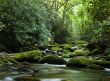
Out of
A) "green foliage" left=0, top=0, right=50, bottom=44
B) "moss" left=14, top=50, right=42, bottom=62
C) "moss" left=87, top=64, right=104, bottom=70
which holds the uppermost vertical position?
"green foliage" left=0, top=0, right=50, bottom=44

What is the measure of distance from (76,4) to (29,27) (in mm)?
22696

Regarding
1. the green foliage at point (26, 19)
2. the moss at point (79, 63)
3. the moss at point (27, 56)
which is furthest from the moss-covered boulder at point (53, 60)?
the green foliage at point (26, 19)

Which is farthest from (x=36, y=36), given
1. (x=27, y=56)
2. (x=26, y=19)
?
(x=27, y=56)

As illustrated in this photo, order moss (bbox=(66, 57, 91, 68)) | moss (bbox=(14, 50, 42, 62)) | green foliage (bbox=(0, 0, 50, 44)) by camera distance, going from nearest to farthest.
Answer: moss (bbox=(66, 57, 91, 68)), moss (bbox=(14, 50, 42, 62)), green foliage (bbox=(0, 0, 50, 44))

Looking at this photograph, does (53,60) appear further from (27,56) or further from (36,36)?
(36,36)

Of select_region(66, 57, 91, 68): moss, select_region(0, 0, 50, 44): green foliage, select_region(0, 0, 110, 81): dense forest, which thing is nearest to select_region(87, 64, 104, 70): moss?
select_region(0, 0, 110, 81): dense forest

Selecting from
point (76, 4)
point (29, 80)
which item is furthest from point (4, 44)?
point (76, 4)

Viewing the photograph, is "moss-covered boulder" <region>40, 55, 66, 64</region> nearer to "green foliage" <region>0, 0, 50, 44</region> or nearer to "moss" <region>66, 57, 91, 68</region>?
"moss" <region>66, 57, 91, 68</region>

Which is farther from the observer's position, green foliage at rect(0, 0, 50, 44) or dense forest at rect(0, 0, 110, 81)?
green foliage at rect(0, 0, 50, 44)

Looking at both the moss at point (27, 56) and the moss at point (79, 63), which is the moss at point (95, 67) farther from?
the moss at point (27, 56)

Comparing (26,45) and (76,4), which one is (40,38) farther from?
(76,4)

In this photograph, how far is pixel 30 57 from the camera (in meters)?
18.6

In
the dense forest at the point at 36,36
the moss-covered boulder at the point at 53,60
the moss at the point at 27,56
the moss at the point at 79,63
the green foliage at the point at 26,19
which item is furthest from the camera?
the green foliage at the point at 26,19

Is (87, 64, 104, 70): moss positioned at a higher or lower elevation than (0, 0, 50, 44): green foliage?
lower
